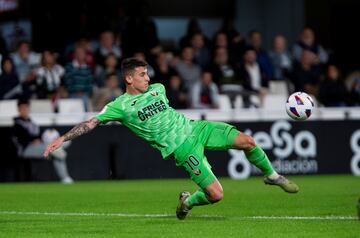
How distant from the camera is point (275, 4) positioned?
27.8 meters

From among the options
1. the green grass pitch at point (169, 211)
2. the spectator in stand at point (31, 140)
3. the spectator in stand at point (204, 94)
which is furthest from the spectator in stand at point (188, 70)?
the green grass pitch at point (169, 211)

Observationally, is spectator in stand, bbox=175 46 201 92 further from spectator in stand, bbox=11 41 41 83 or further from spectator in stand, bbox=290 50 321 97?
spectator in stand, bbox=11 41 41 83

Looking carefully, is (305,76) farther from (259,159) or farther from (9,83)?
(259,159)

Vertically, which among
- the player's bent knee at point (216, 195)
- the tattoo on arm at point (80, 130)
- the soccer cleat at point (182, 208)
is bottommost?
the soccer cleat at point (182, 208)

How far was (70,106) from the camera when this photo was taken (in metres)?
21.1

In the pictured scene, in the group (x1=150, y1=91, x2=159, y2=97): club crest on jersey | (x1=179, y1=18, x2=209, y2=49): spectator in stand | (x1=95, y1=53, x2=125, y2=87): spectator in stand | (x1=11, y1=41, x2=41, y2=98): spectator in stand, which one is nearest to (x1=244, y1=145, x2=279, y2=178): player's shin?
(x1=150, y1=91, x2=159, y2=97): club crest on jersey

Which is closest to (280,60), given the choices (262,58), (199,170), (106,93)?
(262,58)

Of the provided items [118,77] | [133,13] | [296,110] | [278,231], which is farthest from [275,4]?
[278,231]

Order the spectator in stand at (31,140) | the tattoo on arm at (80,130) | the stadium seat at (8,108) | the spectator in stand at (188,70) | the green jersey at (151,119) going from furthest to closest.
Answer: the spectator in stand at (188,70) < the stadium seat at (8,108) < the spectator in stand at (31,140) < the green jersey at (151,119) < the tattoo on arm at (80,130)

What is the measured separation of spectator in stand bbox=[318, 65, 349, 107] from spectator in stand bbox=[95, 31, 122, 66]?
4.48 m

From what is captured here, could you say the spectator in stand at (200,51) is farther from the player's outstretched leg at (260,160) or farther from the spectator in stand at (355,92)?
the player's outstretched leg at (260,160)

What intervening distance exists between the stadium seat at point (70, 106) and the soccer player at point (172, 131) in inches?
358

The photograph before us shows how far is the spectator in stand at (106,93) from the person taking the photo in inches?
839

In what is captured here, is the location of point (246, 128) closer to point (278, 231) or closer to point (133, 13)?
point (133, 13)
